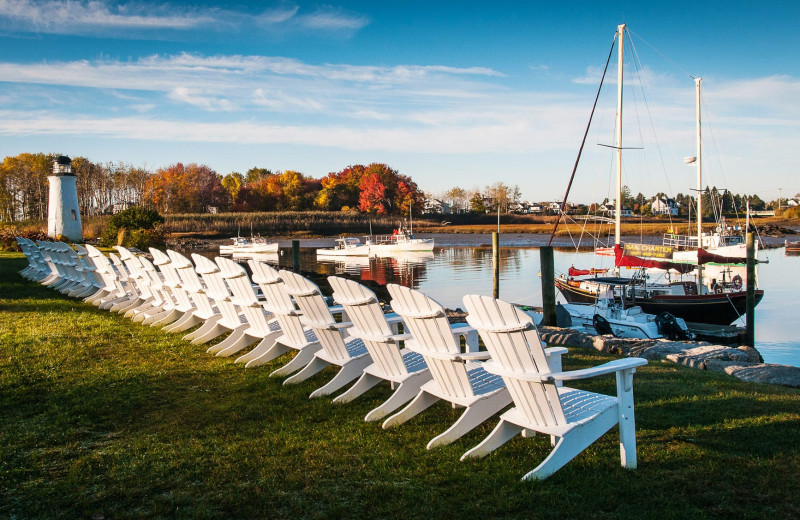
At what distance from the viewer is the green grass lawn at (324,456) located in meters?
3.21

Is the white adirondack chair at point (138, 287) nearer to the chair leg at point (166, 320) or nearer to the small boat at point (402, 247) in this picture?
the chair leg at point (166, 320)

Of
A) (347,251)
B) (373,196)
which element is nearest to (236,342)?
(347,251)

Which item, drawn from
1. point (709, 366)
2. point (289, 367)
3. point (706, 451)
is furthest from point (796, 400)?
point (289, 367)

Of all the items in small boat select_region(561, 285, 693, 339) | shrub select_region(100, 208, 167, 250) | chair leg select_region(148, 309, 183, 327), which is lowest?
small boat select_region(561, 285, 693, 339)

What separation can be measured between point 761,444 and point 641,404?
1.06 meters

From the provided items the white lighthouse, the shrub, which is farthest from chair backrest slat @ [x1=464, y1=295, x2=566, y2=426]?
the white lighthouse

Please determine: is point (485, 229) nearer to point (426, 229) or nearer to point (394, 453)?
point (426, 229)

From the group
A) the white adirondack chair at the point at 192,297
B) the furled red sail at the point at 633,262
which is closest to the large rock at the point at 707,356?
the white adirondack chair at the point at 192,297

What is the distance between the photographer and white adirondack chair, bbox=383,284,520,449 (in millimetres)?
4020

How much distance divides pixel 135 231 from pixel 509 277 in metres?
18.6

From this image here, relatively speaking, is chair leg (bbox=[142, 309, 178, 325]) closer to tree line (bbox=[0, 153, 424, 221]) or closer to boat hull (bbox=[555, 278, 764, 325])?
boat hull (bbox=[555, 278, 764, 325])

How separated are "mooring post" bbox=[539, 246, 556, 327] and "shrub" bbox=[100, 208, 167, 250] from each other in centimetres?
2115

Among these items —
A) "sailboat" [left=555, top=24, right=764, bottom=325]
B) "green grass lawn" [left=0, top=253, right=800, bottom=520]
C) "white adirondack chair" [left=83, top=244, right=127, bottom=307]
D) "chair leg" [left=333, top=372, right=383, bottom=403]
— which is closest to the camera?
"green grass lawn" [left=0, top=253, right=800, bottom=520]

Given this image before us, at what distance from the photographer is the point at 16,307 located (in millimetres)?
10281
